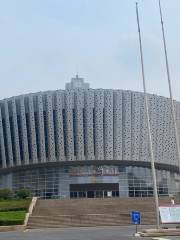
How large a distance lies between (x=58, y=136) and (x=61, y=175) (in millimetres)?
6929

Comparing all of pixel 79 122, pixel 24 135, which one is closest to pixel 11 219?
pixel 79 122

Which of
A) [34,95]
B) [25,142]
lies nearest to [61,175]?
[25,142]

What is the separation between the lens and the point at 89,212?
47.4 metres

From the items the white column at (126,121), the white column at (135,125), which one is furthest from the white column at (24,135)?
the white column at (135,125)

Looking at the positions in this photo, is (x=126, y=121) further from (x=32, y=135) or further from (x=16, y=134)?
(x=16, y=134)

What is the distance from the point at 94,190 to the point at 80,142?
8310mm

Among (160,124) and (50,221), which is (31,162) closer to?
(160,124)

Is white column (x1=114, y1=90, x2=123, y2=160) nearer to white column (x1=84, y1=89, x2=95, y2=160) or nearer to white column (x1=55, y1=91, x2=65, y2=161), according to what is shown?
white column (x1=84, y1=89, x2=95, y2=160)

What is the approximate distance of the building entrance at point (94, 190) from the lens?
254 ft

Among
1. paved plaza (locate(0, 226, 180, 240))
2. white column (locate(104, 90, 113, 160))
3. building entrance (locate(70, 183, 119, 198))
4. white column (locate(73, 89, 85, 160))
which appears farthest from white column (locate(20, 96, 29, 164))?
paved plaza (locate(0, 226, 180, 240))

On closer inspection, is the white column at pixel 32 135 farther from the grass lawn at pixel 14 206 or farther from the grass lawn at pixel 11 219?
the grass lawn at pixel 11 219

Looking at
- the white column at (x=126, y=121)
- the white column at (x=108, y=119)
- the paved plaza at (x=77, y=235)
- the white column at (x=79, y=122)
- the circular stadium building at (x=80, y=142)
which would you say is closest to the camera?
the paved plaza at (x=77, y=235)

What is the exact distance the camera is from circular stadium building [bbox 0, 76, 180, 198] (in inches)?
3061

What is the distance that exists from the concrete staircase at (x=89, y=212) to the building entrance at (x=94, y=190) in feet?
78.0
